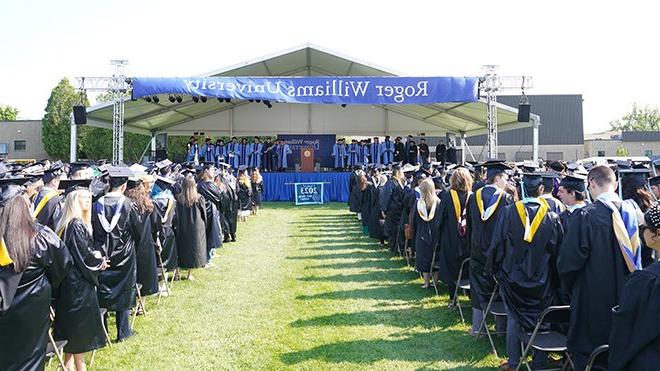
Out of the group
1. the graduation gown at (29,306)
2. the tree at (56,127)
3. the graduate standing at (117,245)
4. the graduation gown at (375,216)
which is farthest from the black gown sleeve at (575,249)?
the tree at (56,127)

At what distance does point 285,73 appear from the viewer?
2116 cm

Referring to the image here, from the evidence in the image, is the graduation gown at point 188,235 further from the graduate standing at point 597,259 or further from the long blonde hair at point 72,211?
the graduate standing at point 597,259

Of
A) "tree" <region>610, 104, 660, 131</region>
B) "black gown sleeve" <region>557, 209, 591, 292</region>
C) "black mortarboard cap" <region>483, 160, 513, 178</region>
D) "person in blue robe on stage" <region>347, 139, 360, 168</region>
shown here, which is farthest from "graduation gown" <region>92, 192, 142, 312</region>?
"tree" <region>610, 104, 660, 131</region>

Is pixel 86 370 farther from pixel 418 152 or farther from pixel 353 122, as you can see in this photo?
pixel 353 122

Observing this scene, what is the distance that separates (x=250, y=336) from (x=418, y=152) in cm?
1677

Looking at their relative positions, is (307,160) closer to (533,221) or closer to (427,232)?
(427,232)

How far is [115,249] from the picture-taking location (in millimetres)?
5102

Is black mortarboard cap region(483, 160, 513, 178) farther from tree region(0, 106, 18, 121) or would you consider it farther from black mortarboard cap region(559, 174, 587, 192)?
tree region(0, 106, 18, 121)

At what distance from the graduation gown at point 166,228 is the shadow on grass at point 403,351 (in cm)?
272

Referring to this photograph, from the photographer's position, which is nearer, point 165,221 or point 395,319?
point 395,319

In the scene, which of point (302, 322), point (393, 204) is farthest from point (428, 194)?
point (393, 204)

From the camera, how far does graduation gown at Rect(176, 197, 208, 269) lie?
7730mm

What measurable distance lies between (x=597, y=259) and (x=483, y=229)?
172 centimetres

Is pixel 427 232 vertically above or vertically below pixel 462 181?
below
